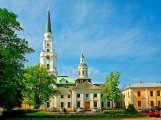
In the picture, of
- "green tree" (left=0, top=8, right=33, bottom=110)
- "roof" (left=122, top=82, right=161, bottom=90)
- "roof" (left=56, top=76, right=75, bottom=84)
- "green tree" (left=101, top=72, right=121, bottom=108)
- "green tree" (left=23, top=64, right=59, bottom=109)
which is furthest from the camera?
"roof" (left=56, top=76, right=75, bottom=84)

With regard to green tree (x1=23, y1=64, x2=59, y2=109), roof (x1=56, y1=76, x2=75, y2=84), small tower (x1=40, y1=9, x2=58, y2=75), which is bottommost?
green tree (x1=23, y1=64, x2=59, y2=109)

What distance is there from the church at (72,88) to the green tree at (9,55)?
211ft

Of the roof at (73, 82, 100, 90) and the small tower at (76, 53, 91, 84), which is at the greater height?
the small tower at (76, 53, 91, 84)

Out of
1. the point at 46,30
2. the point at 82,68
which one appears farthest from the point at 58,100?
the point at 46,30

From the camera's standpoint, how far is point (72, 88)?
108562mm

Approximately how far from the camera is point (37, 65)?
2908 inches

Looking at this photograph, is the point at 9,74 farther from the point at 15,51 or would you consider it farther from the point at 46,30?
the point at 46,30

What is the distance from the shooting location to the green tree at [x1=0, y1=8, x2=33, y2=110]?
3828 cm

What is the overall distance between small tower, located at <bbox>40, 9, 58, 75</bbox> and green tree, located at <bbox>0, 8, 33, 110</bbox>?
67.8 m

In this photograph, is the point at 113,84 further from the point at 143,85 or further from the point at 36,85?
the point at 36,85

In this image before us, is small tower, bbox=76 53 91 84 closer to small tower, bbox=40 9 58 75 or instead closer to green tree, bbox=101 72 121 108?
small tower, bbox=40 9 58 75

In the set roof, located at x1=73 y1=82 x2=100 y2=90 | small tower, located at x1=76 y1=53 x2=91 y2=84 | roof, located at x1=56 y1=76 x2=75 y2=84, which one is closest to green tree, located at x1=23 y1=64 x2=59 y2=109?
roof, located at x1=73 y1=82 x2=100 y2=90

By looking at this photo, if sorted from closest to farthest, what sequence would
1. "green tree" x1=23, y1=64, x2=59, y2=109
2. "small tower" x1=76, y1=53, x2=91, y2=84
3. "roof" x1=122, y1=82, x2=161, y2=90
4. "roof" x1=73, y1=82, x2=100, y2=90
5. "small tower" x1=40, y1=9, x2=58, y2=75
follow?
"green tree" x1=23, y1=64, x2=59, y2=109 < "roof" x1=122, y1=82, x2=161, y2=90 < "roof" x1=73, y1=82, x2=100, y2=90 < "small tower" x1=40, y1=9, x2=58, y2=75 < "small tower" x1=76, y1=53, x2=91, y2=84

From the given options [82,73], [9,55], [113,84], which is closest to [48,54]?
[82,73]
